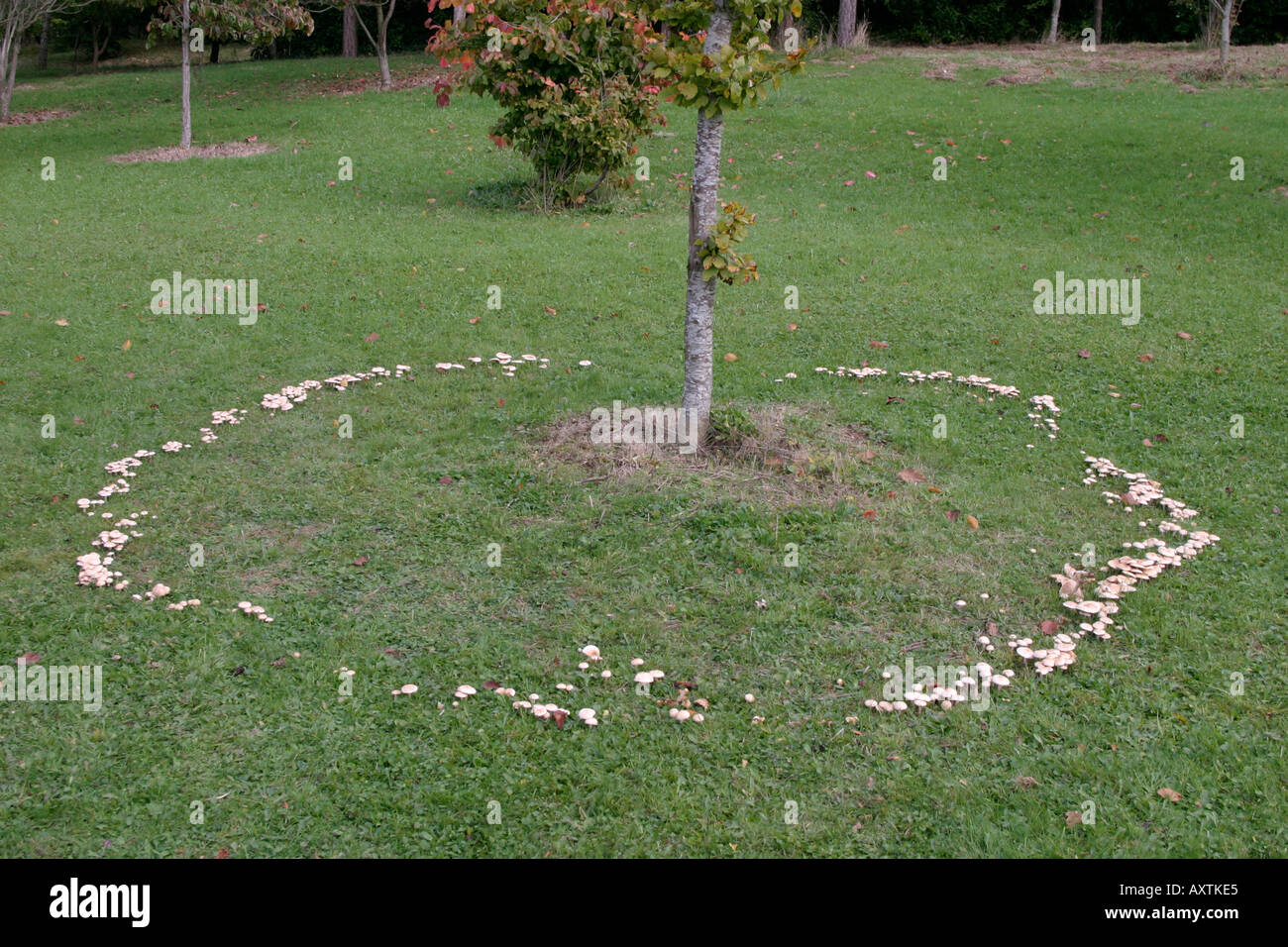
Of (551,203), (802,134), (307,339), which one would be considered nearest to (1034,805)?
(307,339)

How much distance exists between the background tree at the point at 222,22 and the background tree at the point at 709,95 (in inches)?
505

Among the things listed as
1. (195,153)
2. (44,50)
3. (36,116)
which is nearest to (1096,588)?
(195,153)

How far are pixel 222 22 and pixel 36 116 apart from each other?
660 cm

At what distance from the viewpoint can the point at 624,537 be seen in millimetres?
5918

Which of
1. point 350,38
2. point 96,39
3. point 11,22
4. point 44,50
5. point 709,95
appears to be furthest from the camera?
point 96,39

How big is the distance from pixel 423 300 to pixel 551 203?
420 cm

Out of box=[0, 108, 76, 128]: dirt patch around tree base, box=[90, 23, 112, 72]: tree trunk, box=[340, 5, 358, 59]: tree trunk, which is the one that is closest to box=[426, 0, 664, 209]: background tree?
box=[0, 108, 76, 128]: dirt patch around tree base

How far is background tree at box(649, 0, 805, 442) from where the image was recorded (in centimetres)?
589

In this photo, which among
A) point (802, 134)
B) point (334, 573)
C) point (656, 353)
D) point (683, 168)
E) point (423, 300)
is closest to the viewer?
point (334, 573)

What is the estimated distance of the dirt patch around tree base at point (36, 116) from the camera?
2000 cm

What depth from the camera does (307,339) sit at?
9.11 metres

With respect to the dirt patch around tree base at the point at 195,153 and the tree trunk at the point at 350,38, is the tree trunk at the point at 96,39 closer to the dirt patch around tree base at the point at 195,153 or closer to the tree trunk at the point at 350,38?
the tree trunk at the point at 350,38

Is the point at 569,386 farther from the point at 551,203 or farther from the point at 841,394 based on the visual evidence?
the point at 551,203

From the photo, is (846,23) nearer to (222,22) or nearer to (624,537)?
(222,22)
